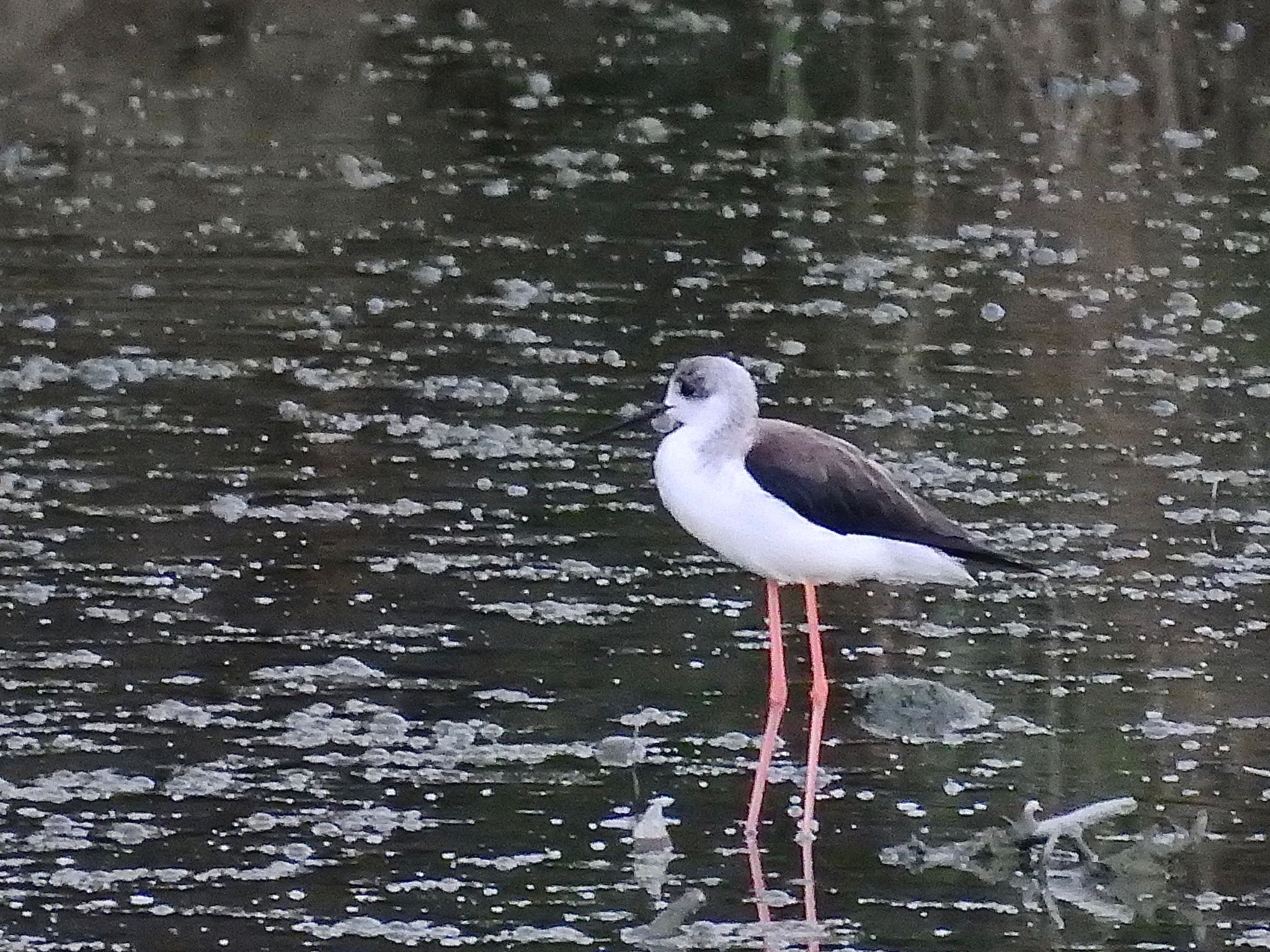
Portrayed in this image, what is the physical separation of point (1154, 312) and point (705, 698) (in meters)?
5.67

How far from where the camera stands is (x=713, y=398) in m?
7.93

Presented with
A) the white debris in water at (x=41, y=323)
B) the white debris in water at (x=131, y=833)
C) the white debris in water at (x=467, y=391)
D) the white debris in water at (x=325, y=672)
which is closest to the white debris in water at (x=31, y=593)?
the white debris in water at (x=325, y=672)

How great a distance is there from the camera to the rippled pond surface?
6.91 meters

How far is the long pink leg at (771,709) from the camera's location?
734cm

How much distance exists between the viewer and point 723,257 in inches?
559

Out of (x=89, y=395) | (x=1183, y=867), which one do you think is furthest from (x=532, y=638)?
(x=89, y=395)

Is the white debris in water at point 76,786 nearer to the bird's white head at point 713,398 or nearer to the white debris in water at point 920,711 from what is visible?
the bird's white head at point 713,398

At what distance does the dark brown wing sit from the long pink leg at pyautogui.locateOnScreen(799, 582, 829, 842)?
0.33 meters

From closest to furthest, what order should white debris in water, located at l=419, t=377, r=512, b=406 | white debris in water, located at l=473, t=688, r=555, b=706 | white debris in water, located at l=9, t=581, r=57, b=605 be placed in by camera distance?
white debris in water, located at l=473, t=688, r=555, b=706, white debris in water, located at l=9, t=581, r=57, b=605, white debris in water, located at l=419, t=377, r=512, b=406

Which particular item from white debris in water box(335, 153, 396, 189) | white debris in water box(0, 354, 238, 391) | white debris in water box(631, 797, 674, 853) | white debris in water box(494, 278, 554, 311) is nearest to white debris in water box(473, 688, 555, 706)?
white debris in water box(631, 797, 674, 853)

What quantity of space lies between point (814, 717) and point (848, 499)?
0.60 meters

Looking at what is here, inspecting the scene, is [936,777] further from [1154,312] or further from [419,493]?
[1154,312]

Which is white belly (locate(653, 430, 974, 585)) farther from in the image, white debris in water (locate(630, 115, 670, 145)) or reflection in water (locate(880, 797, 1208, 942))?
white debris in water (locate(630, 115, 670, 145))

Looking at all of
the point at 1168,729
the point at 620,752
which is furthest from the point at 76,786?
the point at 1168,729
